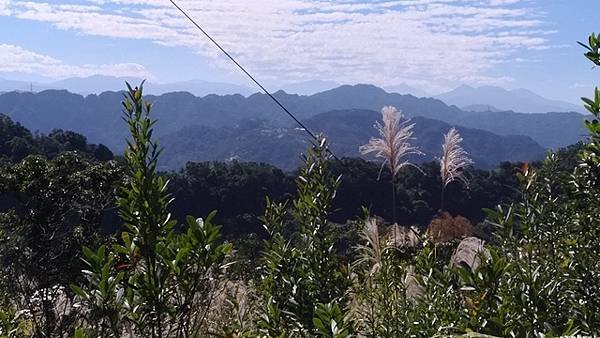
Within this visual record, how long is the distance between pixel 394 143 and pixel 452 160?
121 cm

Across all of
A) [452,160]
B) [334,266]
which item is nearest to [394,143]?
[452,160]

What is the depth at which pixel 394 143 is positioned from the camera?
11.7 ft

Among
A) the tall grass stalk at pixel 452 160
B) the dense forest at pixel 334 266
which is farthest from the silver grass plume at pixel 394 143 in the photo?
the tall grass stalk at pixel 452 160

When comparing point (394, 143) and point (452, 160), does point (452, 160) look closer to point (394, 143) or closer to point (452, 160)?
point (452, 160)

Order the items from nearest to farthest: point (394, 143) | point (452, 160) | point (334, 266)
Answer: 1. point (334, 266)
2. point (394, 143)
3. point (452, 160)

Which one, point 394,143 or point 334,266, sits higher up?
point 394,143

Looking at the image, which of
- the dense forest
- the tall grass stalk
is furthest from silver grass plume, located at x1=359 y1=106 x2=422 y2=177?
the tall grass stalk

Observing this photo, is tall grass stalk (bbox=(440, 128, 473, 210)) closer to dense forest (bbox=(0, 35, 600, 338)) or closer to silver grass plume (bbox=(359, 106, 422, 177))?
dense forest (bbox=(0, 35, 600, 338))

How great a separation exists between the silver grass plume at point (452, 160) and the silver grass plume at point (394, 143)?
3.08 feet

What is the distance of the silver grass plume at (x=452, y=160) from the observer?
4.53m

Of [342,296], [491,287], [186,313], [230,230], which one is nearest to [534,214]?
[342,296]

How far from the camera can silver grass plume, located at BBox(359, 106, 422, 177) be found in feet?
11.6

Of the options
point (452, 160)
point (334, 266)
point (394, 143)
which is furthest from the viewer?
point (452, 160)

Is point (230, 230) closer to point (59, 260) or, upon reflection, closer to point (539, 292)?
point (59, 260)
